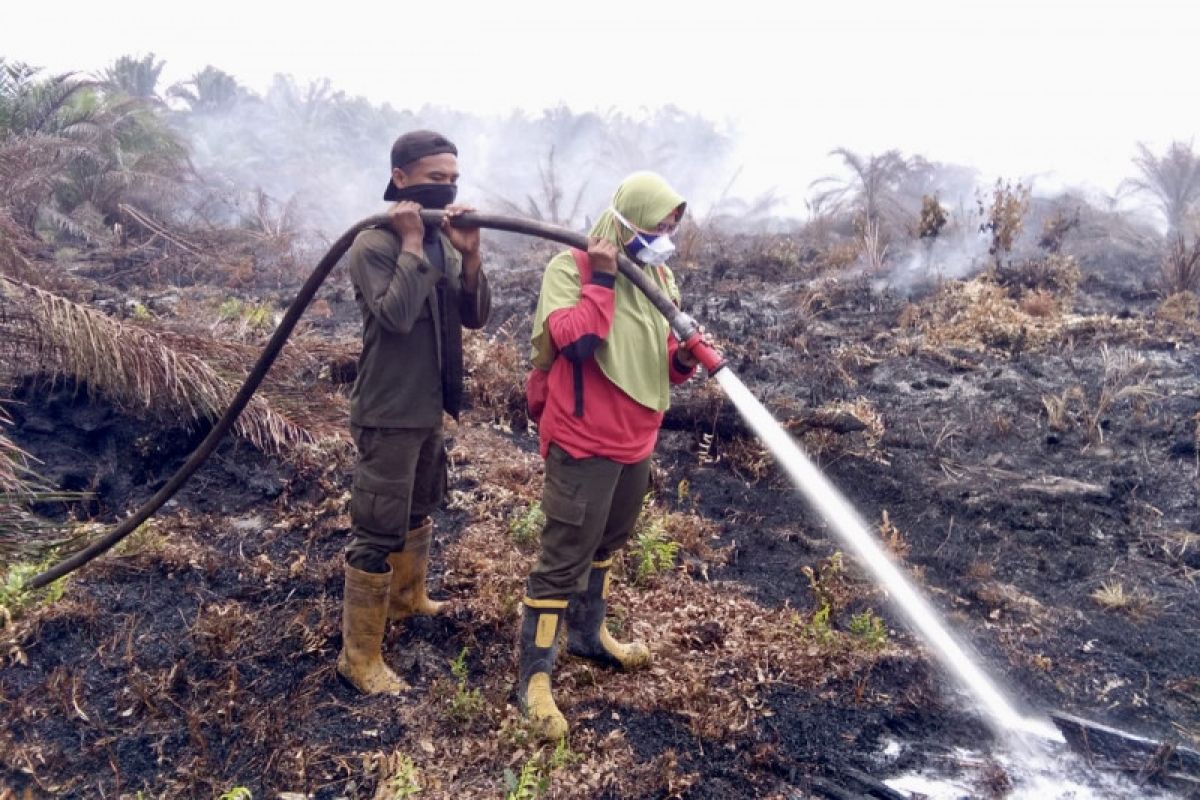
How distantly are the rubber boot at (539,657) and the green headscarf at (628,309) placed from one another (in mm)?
835

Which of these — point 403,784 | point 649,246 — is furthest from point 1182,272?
point 403,784

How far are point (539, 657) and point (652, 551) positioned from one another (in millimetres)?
1312

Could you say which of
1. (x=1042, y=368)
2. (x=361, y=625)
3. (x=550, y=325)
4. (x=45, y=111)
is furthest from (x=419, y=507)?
(x=45, y=111)

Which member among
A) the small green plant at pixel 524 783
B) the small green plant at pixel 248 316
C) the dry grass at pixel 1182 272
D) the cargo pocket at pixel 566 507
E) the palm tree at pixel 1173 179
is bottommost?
the small green plant at pixel 524 783

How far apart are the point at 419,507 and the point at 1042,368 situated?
5.82m

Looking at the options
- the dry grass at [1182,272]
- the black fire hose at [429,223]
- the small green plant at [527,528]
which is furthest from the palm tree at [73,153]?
the dry grass at [1182,272]

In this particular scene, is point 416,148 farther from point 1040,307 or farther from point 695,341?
point 1040,307

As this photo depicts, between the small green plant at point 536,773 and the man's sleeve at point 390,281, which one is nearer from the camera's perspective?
the small green plant at point 536,773

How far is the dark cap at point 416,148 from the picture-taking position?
9.60 ft

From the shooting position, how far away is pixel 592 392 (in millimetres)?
2830

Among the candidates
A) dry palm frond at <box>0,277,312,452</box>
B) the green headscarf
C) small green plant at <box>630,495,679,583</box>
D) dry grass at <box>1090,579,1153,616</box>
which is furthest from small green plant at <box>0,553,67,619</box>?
dry grass at <box>1090,579,1153,616</box>

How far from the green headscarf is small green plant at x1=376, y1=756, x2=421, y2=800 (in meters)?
1.40

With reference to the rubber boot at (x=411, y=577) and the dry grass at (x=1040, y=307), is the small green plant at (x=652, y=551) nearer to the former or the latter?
the rubber boot at (x=411, y=577)

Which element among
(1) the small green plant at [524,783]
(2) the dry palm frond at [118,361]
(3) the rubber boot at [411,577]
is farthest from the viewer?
(2) the dry palm frond at [118,361]
